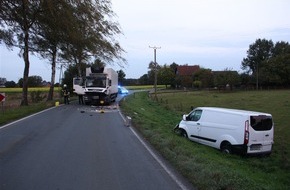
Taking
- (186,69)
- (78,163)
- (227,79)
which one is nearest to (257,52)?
(186,69)

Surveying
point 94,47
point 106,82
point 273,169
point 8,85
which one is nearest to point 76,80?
point 94,47

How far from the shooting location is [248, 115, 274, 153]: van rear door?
1438cm

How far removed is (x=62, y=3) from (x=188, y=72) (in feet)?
375

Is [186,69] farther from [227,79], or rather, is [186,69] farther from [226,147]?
[226,147]

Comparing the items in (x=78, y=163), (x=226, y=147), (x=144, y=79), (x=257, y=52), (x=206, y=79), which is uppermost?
(x=257, y=52)

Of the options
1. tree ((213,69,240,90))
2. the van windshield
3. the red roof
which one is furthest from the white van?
the red roof

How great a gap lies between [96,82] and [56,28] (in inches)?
252

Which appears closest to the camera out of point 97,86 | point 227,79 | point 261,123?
point 261,123

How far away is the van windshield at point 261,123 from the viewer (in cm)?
1444

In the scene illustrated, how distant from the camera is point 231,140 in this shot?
580 inches

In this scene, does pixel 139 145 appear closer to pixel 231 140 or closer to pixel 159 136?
pixel 159 136

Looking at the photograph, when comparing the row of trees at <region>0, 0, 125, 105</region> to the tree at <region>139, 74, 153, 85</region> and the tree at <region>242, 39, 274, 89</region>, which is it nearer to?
the tree at <region>242, 39, 274, 89</region>

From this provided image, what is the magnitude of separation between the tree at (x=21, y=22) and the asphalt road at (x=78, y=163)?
1927 centimetres

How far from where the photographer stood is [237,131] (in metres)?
14.5
